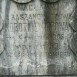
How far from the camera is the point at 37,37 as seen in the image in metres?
5.47

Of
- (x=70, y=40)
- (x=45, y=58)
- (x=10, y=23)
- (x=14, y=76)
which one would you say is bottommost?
(x=14, y=76)

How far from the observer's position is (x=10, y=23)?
214 inches

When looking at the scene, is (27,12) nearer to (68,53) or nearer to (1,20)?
(1,20)

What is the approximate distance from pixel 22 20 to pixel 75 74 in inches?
58.7

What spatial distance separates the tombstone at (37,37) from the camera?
543 centimetres

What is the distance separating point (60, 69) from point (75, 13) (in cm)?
114

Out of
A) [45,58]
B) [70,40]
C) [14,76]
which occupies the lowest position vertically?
[14,76]

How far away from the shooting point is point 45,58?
216 inches

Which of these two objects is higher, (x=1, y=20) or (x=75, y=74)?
(x=1, y=20)

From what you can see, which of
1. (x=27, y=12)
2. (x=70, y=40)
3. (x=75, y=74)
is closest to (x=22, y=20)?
(x=27, y=12)

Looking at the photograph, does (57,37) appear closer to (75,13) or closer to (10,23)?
(75,13)

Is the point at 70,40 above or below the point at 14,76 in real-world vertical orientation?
above

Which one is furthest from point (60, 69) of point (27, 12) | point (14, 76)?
point (27, 12)

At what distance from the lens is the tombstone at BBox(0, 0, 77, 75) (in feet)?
17.8
